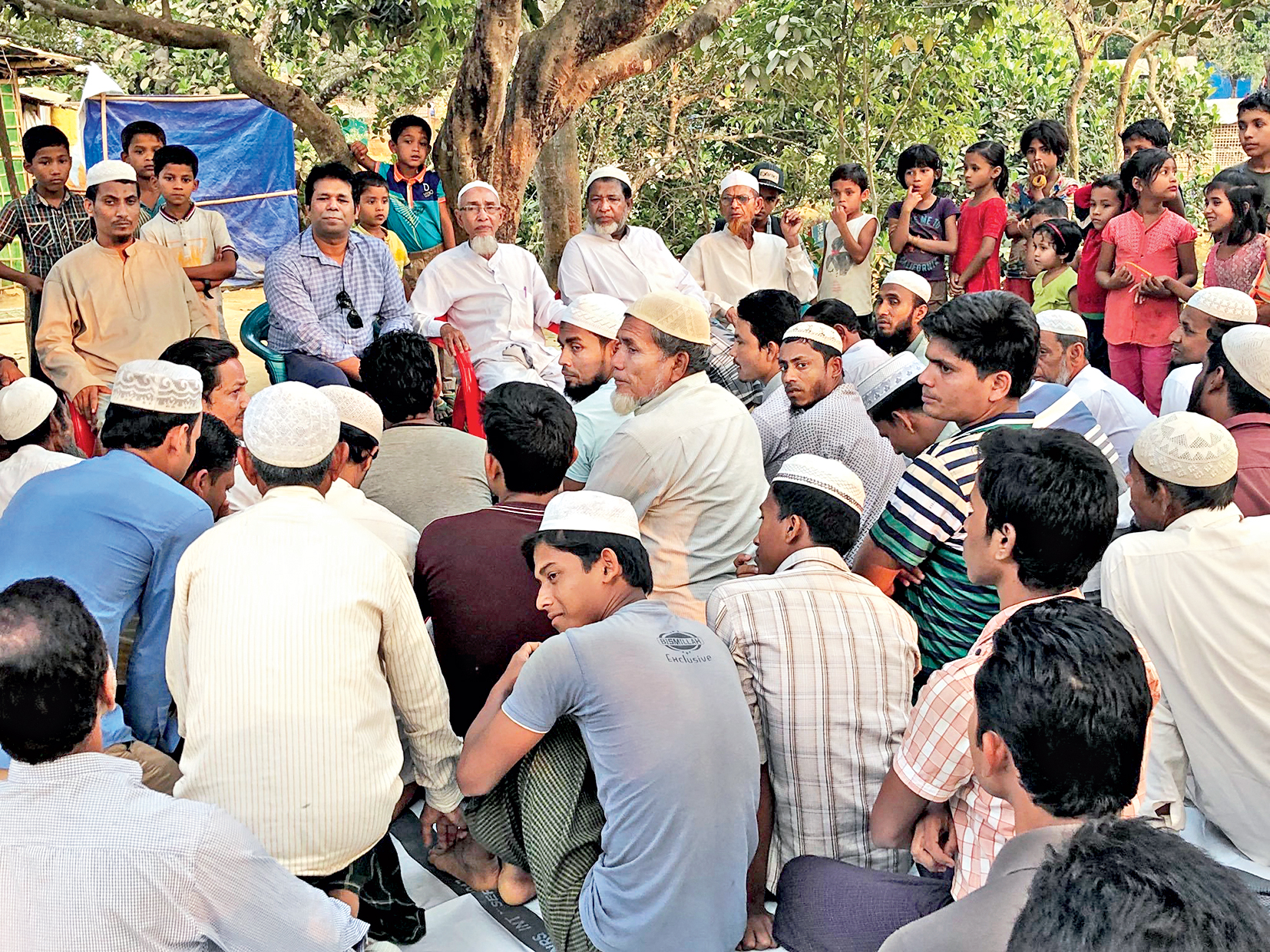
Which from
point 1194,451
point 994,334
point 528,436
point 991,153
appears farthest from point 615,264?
point 1194,451

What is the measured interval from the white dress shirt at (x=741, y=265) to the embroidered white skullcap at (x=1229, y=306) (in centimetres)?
263

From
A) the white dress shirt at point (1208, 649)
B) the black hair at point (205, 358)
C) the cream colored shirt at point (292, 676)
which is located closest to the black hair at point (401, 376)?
the black hair at point (205, 358)

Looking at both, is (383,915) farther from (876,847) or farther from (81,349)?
(81,349)

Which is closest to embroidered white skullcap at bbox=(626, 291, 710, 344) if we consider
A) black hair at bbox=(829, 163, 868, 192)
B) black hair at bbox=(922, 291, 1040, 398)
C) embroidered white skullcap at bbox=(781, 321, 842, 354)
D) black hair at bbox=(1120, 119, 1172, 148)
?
embroidered white skullcap at bbox=(781, 321, 842, 354)

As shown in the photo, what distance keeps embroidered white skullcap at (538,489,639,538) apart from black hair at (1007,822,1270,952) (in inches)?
62.4

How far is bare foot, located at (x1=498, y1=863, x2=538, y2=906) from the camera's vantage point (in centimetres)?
289

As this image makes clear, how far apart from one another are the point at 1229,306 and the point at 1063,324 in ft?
1.99

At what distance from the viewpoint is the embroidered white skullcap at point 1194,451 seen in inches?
113

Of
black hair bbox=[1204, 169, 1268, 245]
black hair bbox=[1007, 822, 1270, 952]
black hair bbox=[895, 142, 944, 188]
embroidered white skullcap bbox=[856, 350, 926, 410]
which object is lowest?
embroidered white skullcap bbox=[856, 350, 926, 410]

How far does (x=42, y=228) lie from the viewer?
580 cm

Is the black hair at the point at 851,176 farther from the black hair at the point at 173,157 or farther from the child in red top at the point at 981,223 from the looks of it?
the black hair at the point at 173,157

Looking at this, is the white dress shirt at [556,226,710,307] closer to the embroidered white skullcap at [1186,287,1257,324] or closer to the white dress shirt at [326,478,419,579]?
the embroidered white skullcap at [1186,287,1257,324]

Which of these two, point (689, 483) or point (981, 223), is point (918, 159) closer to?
point (981, 223)

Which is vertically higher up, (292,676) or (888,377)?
(888,377)
